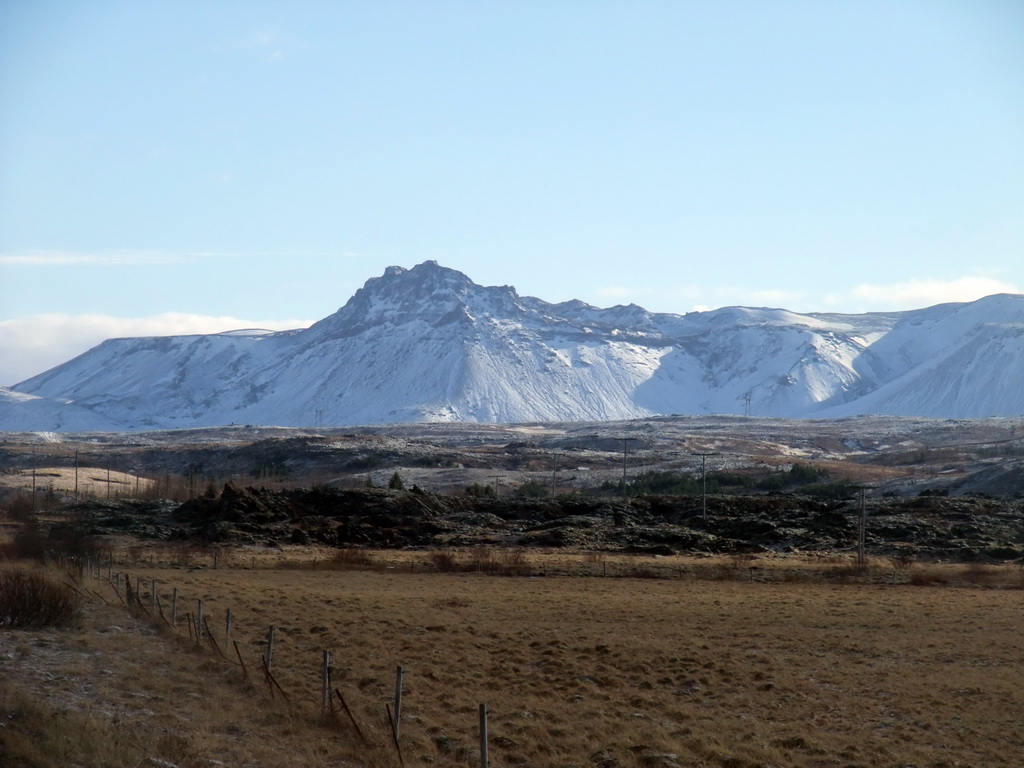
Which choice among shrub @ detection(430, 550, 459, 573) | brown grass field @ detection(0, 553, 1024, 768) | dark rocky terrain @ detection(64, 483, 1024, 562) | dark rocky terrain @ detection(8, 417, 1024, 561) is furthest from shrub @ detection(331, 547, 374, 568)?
brown grass field @ detection(0, 553, 1024, 768)

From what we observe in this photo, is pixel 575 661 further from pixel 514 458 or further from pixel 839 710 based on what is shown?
pixel 514 458

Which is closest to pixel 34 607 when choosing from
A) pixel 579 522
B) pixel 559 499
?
pixel 579 522

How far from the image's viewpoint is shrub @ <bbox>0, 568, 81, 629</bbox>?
23641 millimetres

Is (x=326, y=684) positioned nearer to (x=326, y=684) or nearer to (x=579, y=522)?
(x=326, y=684)

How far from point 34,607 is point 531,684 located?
1093 centimetres

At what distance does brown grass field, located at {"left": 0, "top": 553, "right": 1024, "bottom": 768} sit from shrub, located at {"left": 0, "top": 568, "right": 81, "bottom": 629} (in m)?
0.85

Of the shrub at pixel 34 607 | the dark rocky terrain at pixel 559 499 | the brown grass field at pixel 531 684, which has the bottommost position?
the dark rocky terrain at pixel 559 499

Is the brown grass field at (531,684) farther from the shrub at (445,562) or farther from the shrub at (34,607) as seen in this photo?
the shrub at (445,562)

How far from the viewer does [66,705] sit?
1644cm

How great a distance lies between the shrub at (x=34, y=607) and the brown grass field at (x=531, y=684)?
845 mm

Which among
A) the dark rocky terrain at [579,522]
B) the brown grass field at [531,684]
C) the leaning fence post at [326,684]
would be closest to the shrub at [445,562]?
the dark rocky terrain at [579,522]

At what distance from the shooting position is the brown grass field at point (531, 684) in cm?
1541

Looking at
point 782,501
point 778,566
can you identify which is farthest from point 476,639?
point 782,501

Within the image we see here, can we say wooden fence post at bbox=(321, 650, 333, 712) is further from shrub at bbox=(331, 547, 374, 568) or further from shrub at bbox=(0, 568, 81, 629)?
shrub at bbox=(331, 547, 374, 568)
